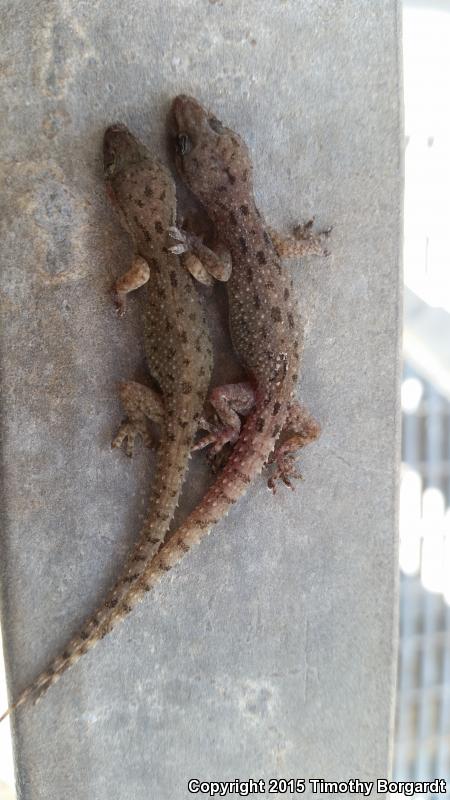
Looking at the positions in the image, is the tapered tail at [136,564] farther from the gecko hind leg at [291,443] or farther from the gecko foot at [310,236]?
the gecko foot at [310,236]

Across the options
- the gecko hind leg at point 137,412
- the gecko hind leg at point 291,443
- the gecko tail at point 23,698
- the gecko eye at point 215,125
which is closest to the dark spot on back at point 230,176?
the gecko eye at point 215,125

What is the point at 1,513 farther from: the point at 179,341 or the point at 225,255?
the point at 225,255

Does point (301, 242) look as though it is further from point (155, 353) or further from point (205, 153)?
point (155, 353)

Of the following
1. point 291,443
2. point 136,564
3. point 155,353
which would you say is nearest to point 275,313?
point 155,353

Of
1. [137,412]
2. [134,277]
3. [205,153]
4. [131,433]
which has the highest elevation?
[205,153]

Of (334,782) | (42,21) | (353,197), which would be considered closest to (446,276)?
(353,197)
